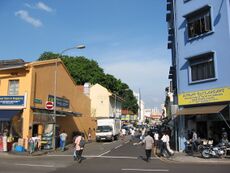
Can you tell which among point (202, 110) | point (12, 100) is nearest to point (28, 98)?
point (12, 100)

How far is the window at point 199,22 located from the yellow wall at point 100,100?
120 ft

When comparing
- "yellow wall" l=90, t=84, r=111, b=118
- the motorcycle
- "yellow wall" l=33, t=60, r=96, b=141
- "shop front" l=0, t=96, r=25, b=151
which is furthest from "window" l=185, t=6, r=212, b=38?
"yellow wall" l=90, t=84, r=111, b=118

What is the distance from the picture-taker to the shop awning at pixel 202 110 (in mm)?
21591

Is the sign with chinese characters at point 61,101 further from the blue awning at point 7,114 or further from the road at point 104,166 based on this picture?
the road at point 104,166

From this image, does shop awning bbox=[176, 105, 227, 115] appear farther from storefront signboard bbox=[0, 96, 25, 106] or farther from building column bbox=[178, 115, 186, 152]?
storefront signboard bbox=[0, 96, 25, 106]

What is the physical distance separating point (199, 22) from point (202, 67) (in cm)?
344

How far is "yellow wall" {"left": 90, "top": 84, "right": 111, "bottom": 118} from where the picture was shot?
60.8m

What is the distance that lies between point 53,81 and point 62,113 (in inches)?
128

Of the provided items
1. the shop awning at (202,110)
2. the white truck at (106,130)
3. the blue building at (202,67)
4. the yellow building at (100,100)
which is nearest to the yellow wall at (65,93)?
the white truck at (106,130)

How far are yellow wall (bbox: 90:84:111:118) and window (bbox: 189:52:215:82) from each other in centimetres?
3684

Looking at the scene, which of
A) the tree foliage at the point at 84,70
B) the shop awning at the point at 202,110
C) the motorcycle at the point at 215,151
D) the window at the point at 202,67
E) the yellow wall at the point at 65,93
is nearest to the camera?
A: the motorcycle at the point at 215,151

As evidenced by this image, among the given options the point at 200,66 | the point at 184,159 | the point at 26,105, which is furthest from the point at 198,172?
the point at 26,105

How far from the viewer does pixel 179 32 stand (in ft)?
86.7

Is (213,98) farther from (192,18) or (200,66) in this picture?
(192,18)
